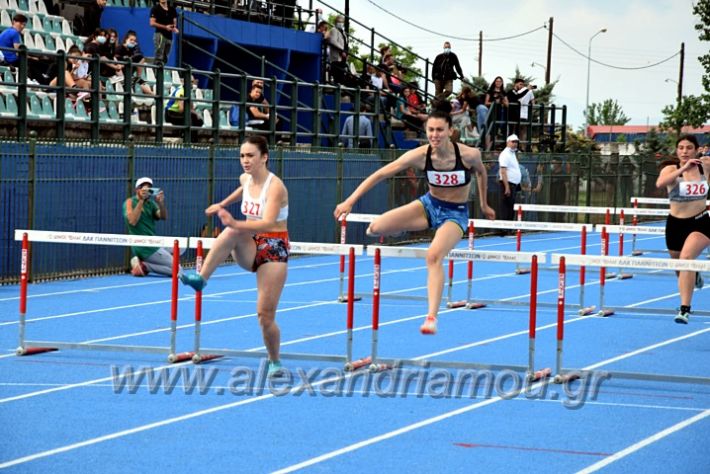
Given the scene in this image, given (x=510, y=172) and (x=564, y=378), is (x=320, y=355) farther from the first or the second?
(x=510, y=172)

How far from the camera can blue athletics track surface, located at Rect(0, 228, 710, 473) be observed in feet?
28.2

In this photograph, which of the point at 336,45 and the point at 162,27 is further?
the point at 336,45

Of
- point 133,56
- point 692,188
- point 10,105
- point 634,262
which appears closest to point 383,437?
point 634,262

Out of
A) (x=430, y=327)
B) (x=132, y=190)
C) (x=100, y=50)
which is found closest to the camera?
(x=430, y=327)

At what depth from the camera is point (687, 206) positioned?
15.0 m

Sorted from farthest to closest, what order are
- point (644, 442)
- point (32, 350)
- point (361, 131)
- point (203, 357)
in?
point (361, 131), point (32, 350), point (203, 357), point (644, 442)

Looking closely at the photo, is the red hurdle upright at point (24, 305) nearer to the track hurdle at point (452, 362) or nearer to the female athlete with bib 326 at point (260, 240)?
the female athlete with bib 326 at point (260, 240)

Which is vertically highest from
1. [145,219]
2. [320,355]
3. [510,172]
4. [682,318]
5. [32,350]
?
[510,172]

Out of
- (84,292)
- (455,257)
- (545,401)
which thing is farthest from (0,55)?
(545,401)

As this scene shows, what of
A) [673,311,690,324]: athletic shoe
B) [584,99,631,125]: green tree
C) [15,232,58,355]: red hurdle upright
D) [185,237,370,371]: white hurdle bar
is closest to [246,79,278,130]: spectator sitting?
[673,311,690,324]: athletic shoe

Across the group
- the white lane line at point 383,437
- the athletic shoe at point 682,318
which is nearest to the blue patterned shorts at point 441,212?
the white lane line at point 383,437

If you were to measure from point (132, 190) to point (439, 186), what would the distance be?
10.3 meters

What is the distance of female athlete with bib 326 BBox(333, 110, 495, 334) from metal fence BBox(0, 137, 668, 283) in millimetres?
8633

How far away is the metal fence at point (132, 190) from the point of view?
62.3ft
